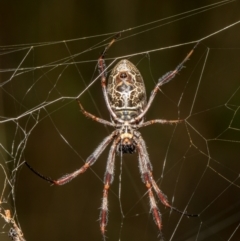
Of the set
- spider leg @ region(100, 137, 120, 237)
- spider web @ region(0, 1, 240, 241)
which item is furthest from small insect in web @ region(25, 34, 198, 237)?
spider web @ region(0, 1, 240, 241)

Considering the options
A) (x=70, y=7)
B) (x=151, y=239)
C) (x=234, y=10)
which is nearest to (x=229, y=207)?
(x=151, y=239)

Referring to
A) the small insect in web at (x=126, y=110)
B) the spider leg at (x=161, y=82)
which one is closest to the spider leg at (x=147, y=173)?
the small insect in web at (x=126, y=110)

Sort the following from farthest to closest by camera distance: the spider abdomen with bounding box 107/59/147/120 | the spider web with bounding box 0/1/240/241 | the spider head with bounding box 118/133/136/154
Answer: the spider web with bounding box 0/1/240/241, the spider head with bounding box 118/133/136/154, the spider abdomen with bounding box 107/59/147/120

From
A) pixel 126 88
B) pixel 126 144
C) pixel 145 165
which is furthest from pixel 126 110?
pixel 145 165

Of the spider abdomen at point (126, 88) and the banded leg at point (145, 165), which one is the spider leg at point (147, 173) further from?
the spider abdomen at point (126, 88)

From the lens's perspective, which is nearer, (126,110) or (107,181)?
(126,110)

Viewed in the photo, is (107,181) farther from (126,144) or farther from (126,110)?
(126,110)

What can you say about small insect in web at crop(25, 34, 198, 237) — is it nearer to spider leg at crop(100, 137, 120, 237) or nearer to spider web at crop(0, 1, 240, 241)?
spider leg at crop(100, 137, 120, 237)

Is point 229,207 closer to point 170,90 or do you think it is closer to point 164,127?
→ point 164,127
